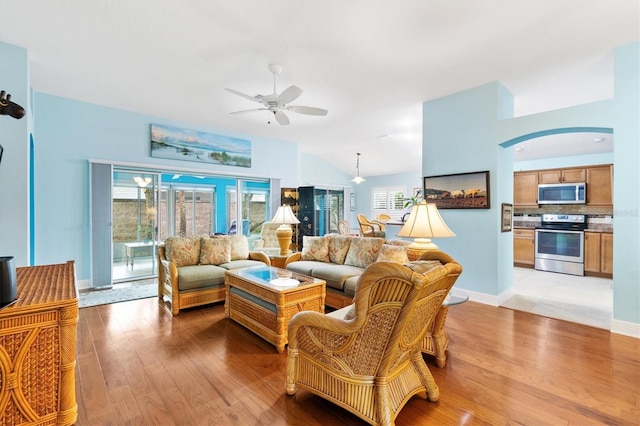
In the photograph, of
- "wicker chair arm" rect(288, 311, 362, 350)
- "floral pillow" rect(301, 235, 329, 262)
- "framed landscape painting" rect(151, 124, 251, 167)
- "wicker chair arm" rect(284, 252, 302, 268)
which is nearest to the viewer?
"wicker chair arm" rect(288, 311, 362, 350)

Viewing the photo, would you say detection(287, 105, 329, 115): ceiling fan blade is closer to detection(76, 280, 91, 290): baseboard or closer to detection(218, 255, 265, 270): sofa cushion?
detection(218, 255, 265, 270): sofa cushion

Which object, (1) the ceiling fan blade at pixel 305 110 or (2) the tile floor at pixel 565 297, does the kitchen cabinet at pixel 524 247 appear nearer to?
(2) the tile floor at pixel 565 297

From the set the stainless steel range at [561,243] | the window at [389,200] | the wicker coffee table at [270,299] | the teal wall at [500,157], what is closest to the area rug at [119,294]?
the wicker coffee table at [270,299]

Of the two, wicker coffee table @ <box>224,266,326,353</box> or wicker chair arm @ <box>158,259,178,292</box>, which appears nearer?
wicker coffee table @ <box>224,266,326,353</box>

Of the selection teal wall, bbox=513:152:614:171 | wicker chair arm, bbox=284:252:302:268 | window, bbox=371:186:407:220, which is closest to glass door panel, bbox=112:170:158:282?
wicker chair arm, bbox=284:252:302:268

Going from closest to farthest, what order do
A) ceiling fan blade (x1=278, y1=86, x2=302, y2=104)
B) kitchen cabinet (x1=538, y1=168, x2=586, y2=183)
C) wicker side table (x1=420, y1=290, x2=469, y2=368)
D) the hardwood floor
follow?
1. the hardwood floor
2. wicker side table (x1=420, y1=290, x2=469, y2=368)
3. ceiling fan blade (x1=278, y1=86, x2=302, y2=104)
4. kitchen cabinet (x1=538, y1=168, x2=586, y2=183)

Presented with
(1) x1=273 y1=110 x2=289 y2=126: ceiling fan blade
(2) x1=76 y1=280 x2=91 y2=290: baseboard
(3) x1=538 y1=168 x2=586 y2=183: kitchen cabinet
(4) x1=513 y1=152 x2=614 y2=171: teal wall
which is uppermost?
(1) x1=273 y1=110 x2=289 y2=126: ceiling fan blade

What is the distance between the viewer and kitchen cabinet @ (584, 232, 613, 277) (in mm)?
5199

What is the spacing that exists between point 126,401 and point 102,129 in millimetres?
4444

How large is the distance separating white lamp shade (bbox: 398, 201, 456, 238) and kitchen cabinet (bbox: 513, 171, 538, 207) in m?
4.82

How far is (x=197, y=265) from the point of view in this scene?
13.3ft

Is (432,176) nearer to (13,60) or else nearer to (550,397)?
(550,397)

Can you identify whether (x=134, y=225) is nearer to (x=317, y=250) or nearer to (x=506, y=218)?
(x=317, y=250)

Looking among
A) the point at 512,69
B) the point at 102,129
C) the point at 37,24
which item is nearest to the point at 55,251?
the point at 102,129
